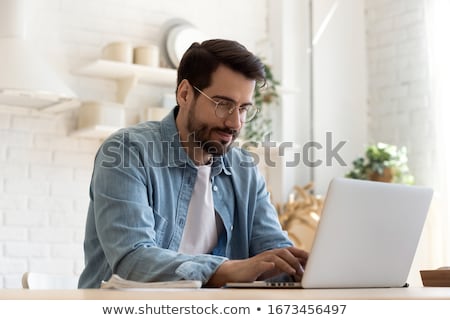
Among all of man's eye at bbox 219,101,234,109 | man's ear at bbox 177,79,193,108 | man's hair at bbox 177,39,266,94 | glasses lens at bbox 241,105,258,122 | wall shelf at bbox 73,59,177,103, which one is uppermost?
wall shelf at bbox 73,59,177,103

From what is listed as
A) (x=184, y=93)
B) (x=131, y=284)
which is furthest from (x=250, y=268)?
(x=184, y=93)

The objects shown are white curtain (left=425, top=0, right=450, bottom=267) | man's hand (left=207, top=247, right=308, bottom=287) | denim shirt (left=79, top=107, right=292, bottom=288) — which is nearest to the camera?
man's hand (left=207, top=247, right=308, bottom=287)

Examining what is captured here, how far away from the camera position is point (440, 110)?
169 inches

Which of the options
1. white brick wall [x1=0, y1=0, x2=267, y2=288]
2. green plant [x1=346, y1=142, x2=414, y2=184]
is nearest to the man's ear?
white brick wall [x1=0, y1=0, x2=267, y2=288]

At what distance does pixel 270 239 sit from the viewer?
2.12 m

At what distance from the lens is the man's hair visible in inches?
82.4

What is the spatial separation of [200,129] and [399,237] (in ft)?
2.57

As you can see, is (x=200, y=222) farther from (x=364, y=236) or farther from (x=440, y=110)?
(x=440, y=110)

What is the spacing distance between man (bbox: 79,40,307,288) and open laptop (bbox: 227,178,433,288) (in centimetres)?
33

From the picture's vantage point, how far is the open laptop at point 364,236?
137cm

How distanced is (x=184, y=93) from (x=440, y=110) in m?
2.53

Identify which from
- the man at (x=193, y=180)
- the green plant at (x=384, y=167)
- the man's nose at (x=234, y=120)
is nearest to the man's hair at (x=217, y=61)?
the man at (x=193, y=180)

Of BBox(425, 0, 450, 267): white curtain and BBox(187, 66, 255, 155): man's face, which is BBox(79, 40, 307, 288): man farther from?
BBox(425, 0, 450, 267): white curtain
